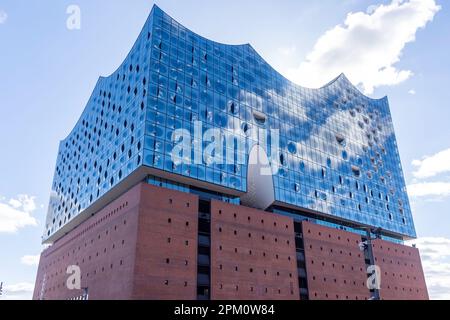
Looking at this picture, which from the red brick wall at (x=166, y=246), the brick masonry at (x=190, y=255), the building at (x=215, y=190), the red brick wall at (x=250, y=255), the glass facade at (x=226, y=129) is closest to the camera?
the red brick wall at (x=166, y=246)

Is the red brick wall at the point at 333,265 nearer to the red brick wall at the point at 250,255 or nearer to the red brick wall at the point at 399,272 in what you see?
the red brick wall at the point at 250,255

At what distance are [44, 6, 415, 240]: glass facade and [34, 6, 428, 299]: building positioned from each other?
0.20 metres

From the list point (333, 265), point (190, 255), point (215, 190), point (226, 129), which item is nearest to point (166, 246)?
point (190, 255)

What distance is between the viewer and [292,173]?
4938cm

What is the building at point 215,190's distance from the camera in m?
36.0

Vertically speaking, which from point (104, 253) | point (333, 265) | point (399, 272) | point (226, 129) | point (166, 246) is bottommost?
point (166, 246)

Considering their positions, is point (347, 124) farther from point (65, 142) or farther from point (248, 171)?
point (65, 142)

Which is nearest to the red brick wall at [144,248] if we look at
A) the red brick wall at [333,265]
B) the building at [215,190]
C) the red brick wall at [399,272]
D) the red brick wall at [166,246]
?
the red brick wall at [166,246]

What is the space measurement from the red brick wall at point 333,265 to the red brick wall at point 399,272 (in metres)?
4.41

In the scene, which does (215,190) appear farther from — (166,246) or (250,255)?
(166,246)

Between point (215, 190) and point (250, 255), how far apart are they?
794 centimetres

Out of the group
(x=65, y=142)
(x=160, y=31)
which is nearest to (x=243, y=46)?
(x=160, y=31)

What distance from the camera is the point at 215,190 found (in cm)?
4238

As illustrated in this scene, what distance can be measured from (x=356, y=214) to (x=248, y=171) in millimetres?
19851
